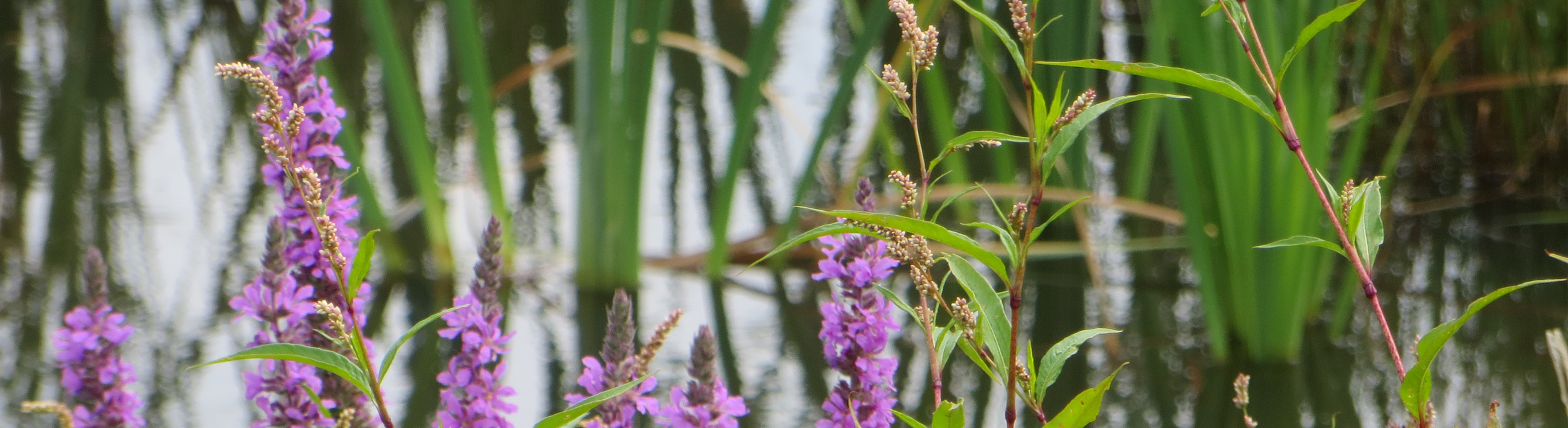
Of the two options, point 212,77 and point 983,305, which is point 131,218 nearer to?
point 212,77

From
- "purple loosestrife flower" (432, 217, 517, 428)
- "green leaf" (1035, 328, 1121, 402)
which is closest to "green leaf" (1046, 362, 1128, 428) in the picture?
"green leaf" (1035, 328, 1121, 402)

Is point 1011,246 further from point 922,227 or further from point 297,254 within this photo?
point 297,254

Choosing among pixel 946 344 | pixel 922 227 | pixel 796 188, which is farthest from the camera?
pixel 796 188

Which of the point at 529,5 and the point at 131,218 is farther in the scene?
the point at 529,5

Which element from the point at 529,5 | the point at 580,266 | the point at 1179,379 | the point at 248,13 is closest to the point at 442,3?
the point at 529,5

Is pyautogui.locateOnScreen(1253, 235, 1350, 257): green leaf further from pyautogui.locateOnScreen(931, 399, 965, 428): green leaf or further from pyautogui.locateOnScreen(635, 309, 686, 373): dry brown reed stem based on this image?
pyautogui.locateOnScreen(635, 309, 686, 373): dry brown reed stem

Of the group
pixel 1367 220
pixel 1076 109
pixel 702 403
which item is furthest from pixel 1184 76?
pixel 702 403
